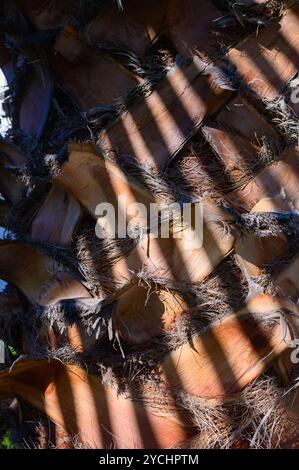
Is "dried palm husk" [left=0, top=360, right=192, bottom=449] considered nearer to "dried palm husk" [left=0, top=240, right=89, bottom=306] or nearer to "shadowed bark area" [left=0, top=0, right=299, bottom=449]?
"shadowed bark area" [left=0, top=0, right=299, bottom=449]

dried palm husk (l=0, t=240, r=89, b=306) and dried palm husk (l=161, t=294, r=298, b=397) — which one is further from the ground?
dried palm husk (l=0, t=240, r=89, b=306)

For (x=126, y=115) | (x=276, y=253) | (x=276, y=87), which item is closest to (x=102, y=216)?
(x=126, y=115)

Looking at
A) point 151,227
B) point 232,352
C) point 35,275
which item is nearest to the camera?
point 232,352

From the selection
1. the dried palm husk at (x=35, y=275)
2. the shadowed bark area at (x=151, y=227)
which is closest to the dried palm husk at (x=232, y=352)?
the shadowed bark area at (x=151, y=227)

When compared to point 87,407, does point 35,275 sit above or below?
above

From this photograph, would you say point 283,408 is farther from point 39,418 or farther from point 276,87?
point 276,87

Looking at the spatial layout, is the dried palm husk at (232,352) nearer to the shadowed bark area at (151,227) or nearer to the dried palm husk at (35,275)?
the shadowed bark area at (151,227)

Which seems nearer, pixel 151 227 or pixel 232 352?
pixel 232 352

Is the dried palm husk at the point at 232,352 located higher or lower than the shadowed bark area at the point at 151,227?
lower

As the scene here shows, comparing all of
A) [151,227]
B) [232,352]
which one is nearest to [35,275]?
[151,227]

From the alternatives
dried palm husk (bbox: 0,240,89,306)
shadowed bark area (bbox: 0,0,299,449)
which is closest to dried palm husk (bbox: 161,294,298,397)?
shadowed bark area (bbox: 0,0,299,449)

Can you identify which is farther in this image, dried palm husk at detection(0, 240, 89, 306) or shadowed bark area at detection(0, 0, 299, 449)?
dried palm husk at detection(0, 240, 89, 306)

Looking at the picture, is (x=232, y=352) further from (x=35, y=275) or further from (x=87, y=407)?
(x=35, y=275)
